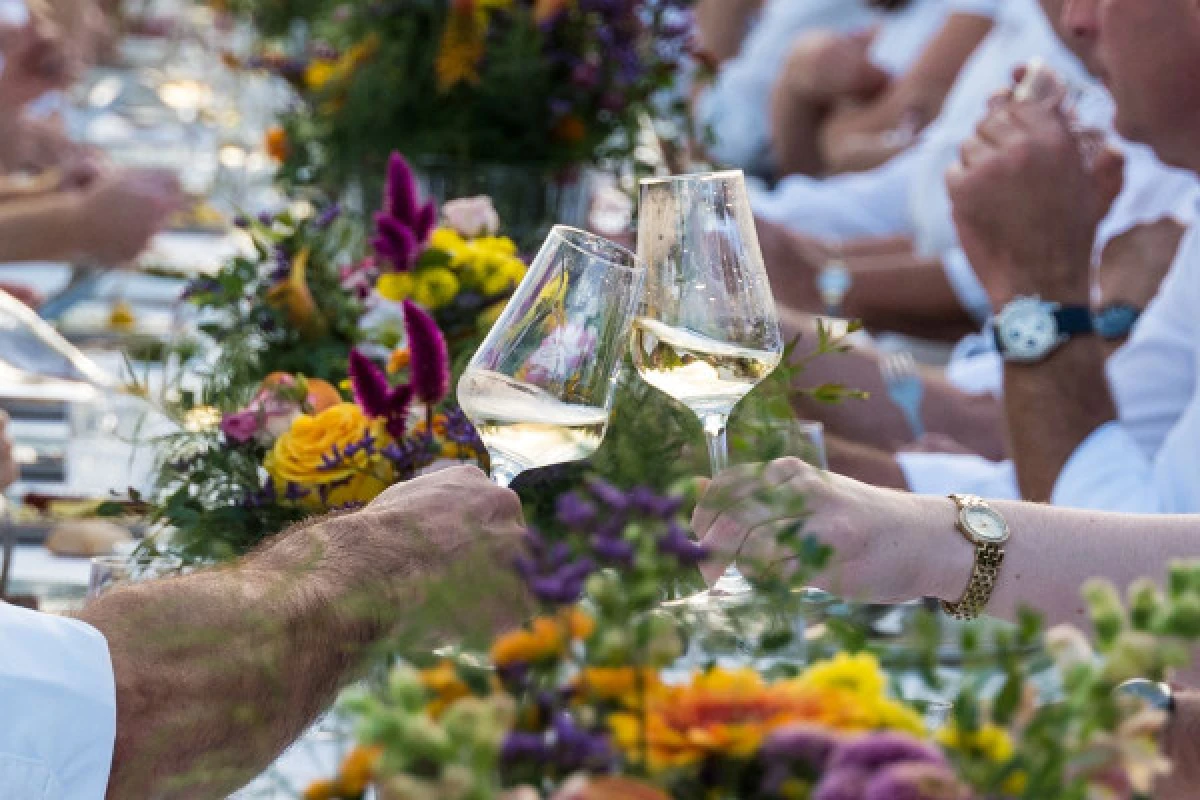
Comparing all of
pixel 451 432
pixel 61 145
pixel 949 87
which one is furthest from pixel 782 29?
pixel 451 432

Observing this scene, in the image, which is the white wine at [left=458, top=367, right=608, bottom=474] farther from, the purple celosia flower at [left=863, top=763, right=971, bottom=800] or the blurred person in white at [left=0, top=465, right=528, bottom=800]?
the purple celosia flower at [left=863, top=763, right=971, bottom=800]

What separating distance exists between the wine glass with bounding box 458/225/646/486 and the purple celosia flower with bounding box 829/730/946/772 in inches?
20.4

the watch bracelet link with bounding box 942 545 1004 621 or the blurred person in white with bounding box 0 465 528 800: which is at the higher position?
the watch bracelet link with bounding box 942 545 1004 621

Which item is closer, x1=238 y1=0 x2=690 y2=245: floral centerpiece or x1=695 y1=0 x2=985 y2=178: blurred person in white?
x1=238 y1=0 x2=690 y2=245: floral centerpiece

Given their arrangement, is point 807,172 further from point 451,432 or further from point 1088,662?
point 1088,662

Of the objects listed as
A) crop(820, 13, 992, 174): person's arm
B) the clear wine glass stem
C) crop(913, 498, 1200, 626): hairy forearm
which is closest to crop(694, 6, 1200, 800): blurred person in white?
crop(913, 498, 1200, 626): hairy forearm

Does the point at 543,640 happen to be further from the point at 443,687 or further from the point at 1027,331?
the point at 1027,331

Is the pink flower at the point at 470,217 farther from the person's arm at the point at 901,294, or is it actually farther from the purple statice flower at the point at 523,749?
the person's arm at the point at 901,294

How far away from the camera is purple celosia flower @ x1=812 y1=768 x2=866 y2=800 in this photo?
1.26 feet

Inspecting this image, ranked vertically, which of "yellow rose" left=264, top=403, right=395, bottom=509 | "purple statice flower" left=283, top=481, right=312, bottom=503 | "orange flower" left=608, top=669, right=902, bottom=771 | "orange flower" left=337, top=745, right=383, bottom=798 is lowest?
"purple statice flower" left=283, top=481, right=312, bottom=503

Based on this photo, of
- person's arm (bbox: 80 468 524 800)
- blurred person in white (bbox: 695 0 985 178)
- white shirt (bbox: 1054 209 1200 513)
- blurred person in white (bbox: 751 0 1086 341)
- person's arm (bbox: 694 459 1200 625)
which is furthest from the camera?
blurred person in white (bbox: 695 0 985 178)

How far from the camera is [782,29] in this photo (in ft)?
16.8

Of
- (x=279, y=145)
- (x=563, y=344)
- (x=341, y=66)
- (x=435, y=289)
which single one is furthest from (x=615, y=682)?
(x=279, y=145)

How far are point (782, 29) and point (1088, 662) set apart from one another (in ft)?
16.0
